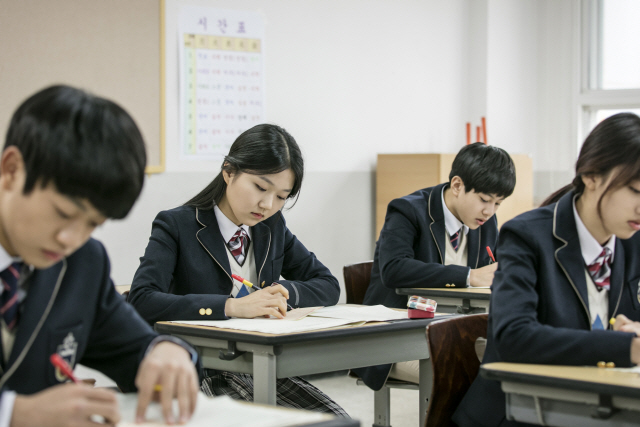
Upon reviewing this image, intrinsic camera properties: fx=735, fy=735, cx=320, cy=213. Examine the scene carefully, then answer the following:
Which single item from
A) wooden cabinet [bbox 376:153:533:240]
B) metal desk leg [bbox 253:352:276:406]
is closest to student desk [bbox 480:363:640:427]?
metal desk leg [bbox 253:352:276:406]

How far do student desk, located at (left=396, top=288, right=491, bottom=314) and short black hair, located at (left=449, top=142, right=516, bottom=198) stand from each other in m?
0.42

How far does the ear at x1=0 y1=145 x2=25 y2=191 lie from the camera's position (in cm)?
97

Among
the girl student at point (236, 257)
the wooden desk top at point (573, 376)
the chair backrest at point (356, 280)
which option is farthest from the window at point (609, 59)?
the wooden desk top at point (573, 376)

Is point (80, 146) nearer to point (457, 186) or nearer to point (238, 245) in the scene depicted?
point (238, 245)

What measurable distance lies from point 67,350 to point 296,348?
2.44ft

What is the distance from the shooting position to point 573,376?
1.37m

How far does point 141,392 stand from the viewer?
3.49 ft

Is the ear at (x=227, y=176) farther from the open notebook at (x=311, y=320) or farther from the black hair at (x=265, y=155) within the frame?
the open notebook at (x=311, y=320)

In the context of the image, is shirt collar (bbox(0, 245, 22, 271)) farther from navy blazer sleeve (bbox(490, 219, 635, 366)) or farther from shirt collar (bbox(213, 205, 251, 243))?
shirt collar (bbox(213, 205, 251, 243))

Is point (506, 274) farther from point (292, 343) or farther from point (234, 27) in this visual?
point (234, 27)

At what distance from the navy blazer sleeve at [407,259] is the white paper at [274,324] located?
0.92 m

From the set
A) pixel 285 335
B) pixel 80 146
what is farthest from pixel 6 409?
pixel 285 335

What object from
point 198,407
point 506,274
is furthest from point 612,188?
point 198,407

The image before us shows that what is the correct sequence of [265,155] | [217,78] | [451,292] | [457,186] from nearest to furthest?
[265,155], [451,292], [457,186], [217,78]
